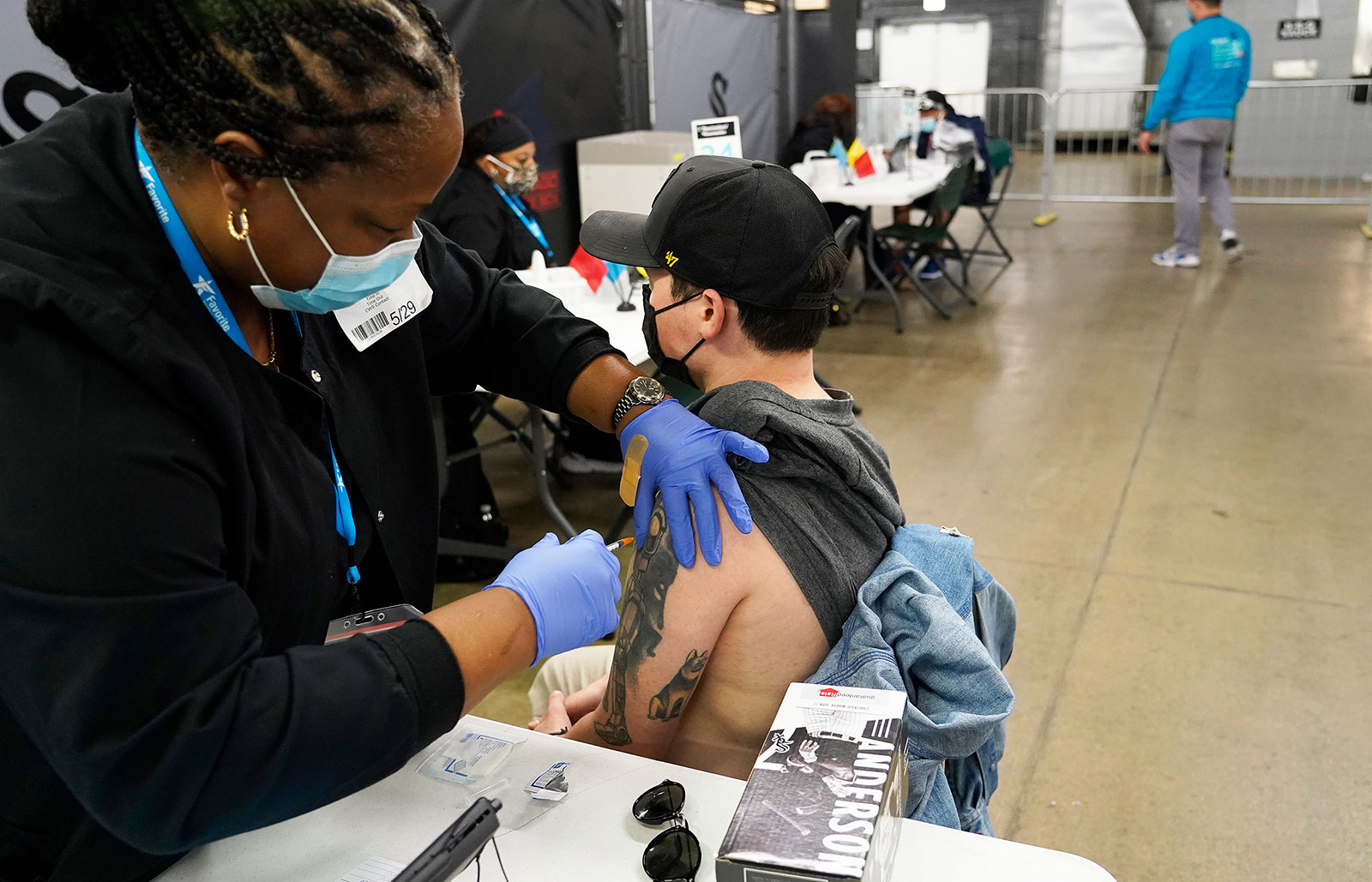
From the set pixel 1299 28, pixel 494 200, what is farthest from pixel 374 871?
pixel 1299 28

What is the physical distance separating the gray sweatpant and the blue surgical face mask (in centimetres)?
726

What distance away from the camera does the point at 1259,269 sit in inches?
279

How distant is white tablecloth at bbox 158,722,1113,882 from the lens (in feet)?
3.37

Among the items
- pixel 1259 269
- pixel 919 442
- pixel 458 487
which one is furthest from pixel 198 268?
pixel 1259 269

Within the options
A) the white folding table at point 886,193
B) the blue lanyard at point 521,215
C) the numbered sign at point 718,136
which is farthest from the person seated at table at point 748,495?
the white folding table at point 886,193

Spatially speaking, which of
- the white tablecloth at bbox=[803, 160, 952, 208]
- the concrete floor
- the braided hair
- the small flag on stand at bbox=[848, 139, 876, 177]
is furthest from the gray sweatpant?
the braided hair

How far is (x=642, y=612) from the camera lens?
4.41 feet

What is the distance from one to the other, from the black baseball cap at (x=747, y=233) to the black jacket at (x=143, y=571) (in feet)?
1.95

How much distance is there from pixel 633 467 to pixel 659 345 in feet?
0.77

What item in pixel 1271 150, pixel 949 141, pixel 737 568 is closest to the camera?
pixel 737 568

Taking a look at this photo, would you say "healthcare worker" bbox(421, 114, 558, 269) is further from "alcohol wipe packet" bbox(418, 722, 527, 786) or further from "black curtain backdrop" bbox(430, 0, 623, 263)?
"alcohol wipe packet" bbox(418, 722, 527, 786)

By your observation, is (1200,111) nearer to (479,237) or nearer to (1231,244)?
(1231,244)

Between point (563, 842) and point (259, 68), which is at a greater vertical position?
point (259, 68)

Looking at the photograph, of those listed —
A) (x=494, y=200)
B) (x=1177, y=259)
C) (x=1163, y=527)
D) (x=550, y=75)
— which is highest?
(x=550, y=75)
